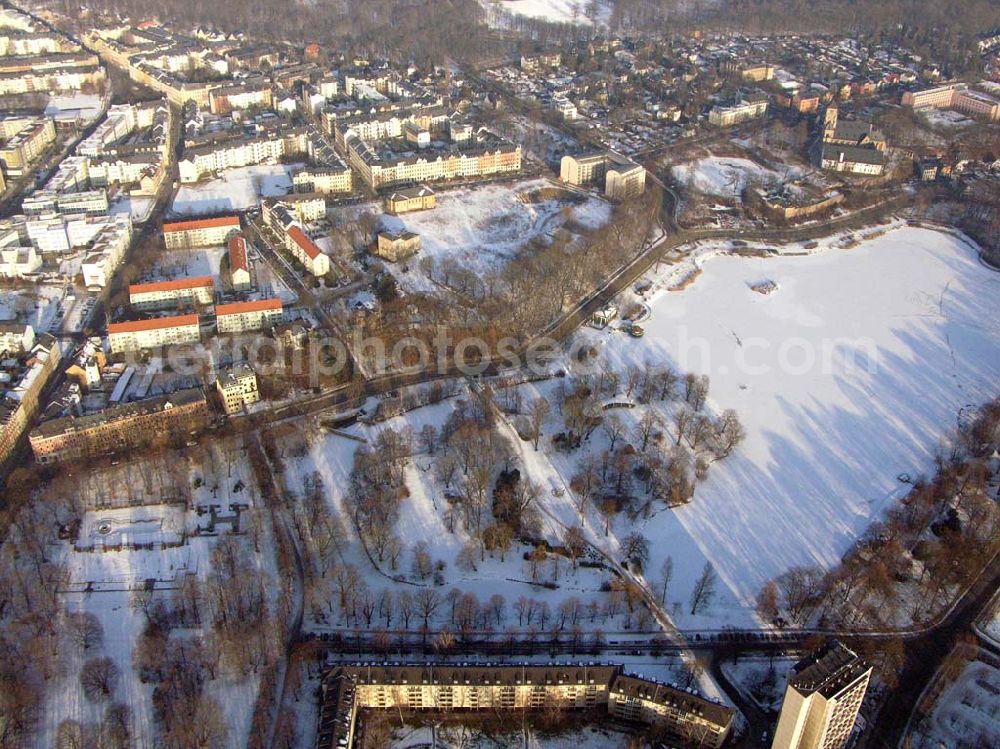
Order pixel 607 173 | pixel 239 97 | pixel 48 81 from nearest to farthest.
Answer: pixel 607 173, pixel 239 97, pixel 48 81

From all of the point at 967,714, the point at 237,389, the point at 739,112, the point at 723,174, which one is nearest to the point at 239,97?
the point at 723,174

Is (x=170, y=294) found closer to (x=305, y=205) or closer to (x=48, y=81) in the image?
(x=305, y=205)

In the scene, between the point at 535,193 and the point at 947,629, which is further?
the point at 535,193

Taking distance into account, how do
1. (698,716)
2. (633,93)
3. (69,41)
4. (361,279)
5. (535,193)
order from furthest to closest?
(69,41) → (633,93) → (535,193) → (361,279) → (698,716)

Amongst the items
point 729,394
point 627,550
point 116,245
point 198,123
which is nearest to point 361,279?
point 116,245

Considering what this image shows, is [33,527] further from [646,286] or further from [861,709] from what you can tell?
[646,286]

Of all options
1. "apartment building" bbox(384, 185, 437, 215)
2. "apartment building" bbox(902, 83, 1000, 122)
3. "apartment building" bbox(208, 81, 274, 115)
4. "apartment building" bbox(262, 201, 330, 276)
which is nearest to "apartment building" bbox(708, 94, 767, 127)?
"apartment building" bbox(902, 83, 1000, 122)

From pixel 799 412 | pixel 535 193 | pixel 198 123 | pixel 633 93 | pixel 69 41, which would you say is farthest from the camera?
pixel 69 41
